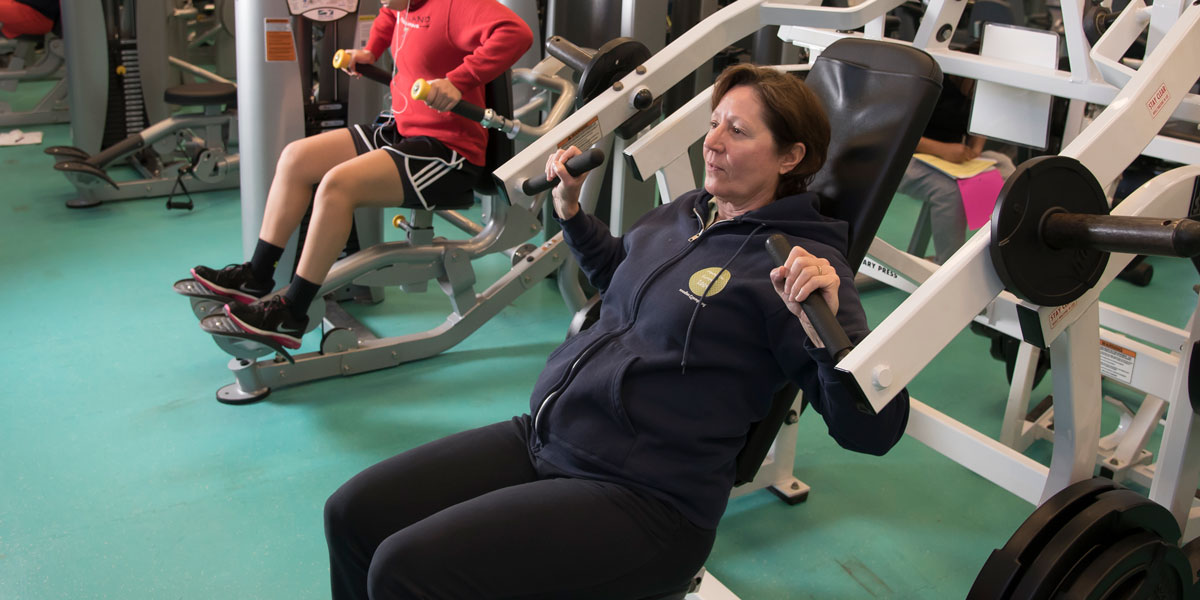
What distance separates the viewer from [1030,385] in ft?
8.51

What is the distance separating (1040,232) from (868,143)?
0.45 meters

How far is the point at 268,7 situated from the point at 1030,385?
8.20 ft

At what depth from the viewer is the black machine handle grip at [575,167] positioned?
5.20ft

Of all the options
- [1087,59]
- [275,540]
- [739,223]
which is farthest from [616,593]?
[1087,59]

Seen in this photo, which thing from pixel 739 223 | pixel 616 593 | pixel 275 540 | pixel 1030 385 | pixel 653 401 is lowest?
pixel 275 540

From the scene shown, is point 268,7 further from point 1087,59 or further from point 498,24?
point 1087,59

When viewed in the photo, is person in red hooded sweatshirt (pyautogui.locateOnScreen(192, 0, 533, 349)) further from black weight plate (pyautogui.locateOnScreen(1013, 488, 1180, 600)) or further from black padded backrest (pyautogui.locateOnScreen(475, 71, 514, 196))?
black weight plate (pyautogui.locateOnScreen(1013, 488, 1180, 600))

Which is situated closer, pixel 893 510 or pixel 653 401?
pixel 653 401

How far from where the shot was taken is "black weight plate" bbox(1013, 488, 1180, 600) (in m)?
1.44

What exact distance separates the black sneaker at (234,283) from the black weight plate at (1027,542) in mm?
2050

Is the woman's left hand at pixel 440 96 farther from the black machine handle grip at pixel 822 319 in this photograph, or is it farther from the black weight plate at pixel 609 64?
the black machine handle grip at pixel 822 319

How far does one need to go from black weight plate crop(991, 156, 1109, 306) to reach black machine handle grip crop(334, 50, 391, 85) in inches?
81.6

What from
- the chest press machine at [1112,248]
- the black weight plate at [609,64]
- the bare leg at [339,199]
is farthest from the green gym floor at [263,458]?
the black weight plate at [609,64]

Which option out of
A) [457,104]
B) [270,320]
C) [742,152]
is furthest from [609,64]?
[270,320]
